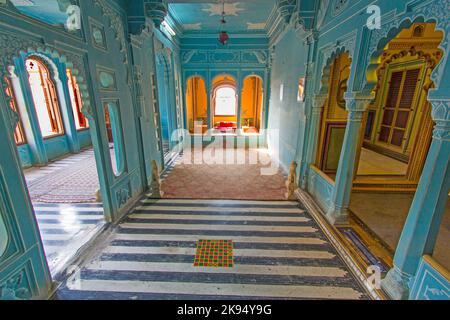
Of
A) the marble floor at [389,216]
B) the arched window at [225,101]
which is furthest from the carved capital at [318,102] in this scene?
the arched window at [225,101]

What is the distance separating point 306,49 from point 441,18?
3.07 meters

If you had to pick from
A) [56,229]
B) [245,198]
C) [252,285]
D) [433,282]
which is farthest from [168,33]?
[433,282]

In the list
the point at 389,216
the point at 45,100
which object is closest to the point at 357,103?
the point at 389,216

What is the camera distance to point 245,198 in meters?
4.90

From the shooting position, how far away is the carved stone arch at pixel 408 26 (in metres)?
1.79

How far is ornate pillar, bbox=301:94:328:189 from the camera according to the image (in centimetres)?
436

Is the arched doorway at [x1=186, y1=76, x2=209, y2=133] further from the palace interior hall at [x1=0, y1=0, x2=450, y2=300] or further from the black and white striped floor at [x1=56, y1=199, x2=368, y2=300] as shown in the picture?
the black and white striped floor at [x1=56, y1=199, x2=368, y2=300]

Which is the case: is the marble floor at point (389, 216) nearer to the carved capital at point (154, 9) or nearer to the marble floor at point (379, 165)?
the marble floor at point (379, 165)

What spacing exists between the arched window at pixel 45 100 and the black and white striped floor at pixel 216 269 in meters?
6.52

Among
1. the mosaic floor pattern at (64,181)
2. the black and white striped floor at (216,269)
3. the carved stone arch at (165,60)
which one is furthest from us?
the carved stone arch at (165,60)

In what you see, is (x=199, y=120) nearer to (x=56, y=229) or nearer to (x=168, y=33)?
(x=168, y=33)

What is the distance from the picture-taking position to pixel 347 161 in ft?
10.8

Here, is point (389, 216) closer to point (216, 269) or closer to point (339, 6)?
point (216, 269)

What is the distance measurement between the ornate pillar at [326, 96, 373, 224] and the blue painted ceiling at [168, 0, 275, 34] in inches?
166
